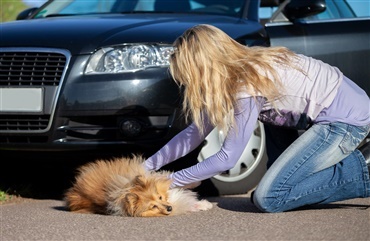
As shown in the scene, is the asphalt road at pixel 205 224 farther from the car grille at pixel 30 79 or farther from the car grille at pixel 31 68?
the car grille at pixel 31 68

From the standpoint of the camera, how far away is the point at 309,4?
653 cm

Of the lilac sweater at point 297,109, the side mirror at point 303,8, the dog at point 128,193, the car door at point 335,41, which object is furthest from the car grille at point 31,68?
the side mirror at point 303,8

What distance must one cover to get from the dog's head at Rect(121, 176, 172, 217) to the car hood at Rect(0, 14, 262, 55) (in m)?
1.23

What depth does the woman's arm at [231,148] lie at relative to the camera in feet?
16.0

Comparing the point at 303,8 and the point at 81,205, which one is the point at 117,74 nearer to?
the point at 81,205

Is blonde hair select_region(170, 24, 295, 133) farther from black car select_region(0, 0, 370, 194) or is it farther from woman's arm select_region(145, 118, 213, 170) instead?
black car select_region(0, 0, 370, 194)

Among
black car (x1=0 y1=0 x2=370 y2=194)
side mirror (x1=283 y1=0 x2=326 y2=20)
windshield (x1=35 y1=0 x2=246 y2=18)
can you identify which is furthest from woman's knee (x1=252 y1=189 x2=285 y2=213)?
windshield (x1=35 y1=0 x2=246 y2=18)

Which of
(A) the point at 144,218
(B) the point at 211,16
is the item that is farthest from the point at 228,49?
(B) the point at 211,16

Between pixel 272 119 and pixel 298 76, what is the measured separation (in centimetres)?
33

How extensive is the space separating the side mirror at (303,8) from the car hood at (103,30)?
0.32 metres

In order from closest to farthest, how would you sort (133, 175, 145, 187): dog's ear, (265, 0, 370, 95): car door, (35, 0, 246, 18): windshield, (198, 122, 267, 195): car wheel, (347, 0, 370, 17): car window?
(133, 175, 145, 187): dog's ear, (198, 122, 267, 195): car wheel, (265, 0, 370, 95): car door, (347, 0, 370, 17): car window, (35, 0, 246, 18): windshield

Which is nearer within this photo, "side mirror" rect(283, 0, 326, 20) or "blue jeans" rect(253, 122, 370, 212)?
"blue jeans" rect(253, 122, 370, 212)

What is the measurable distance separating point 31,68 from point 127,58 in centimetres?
71

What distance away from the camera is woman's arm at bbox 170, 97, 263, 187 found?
4.89 meters
